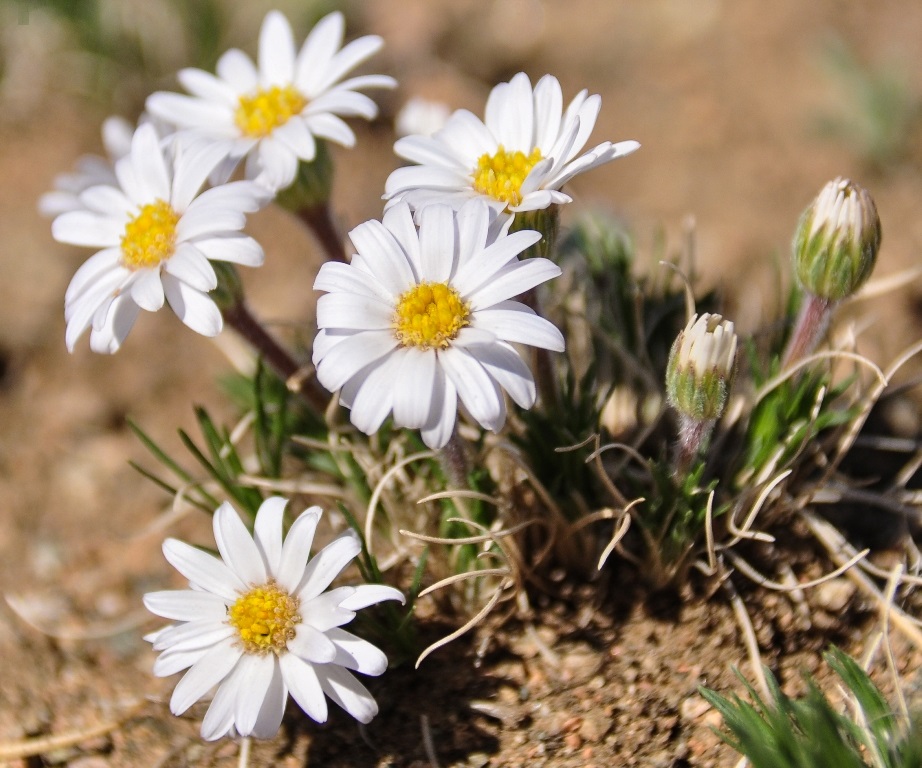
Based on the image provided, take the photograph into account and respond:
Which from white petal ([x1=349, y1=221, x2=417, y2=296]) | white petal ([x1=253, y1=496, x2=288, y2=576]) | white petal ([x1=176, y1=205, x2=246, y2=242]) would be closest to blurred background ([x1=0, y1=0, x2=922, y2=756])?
white petal ([x1=253, y1=496, x2=288, y2=576])

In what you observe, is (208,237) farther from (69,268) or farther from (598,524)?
(69,268)

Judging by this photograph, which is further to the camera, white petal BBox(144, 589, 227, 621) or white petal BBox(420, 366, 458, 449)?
white petal BBox(144, 589, 227, 621)

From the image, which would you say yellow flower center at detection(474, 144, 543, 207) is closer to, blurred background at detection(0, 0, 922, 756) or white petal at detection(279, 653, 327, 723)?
blurred background at detection(0, 0, 922, 756)

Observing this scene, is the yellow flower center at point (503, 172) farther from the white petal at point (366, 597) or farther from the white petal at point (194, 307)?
the white petal at point (366, 597)

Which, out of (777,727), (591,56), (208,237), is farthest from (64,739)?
(591,56)

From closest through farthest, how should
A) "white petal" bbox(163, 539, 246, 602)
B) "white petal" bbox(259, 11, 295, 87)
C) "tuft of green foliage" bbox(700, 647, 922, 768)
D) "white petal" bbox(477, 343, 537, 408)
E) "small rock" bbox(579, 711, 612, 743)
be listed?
"tuft of green foliage" bbox(700, 647, 922, 768) < "white petal" bbox(477, 343, 537, 408) < "white petal" bbox(163, 539, 246, 602) < "small rock" bbox(579, 711, 612, 743) < "white petal" bbox(259, 11, 295, 87)

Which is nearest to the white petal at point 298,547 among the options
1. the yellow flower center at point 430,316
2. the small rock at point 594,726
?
the yellow flower center at point 430,316
